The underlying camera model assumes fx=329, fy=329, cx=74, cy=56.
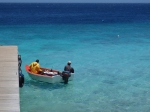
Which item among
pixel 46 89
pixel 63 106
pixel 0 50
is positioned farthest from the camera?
pixel 0 50

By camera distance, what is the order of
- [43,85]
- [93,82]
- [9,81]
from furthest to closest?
Answer: [93,82]
[43,85]
[9,81]

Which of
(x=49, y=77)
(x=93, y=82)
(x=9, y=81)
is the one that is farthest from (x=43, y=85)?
(x=9, y=81)

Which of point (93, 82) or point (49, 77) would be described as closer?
point (49, 77)

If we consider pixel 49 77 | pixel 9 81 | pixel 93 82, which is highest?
pixel 9 81

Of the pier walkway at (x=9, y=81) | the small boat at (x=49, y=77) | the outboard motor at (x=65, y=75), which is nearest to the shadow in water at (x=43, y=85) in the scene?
the small boat at (x=49, y=77)

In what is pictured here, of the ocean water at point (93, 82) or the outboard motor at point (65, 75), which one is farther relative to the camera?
the outboard motor at point (65, 75)

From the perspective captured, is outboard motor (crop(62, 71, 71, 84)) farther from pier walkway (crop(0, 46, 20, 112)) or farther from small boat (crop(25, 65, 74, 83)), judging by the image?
pier walkway (crop(0, 46, 20, 112))

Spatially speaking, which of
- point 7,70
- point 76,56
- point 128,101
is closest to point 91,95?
point 128,101

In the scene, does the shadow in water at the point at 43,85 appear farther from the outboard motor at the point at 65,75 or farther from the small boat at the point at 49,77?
the outboard motor at the point at 65,75

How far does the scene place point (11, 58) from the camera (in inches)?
703

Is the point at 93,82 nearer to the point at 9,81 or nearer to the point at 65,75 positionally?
the point at 65,75

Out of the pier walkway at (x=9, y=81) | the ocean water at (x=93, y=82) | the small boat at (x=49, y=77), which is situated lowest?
the ocean water at (x=93, y=82)

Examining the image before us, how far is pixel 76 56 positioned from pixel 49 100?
1167 cm

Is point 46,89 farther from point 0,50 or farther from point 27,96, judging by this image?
point 0,50
